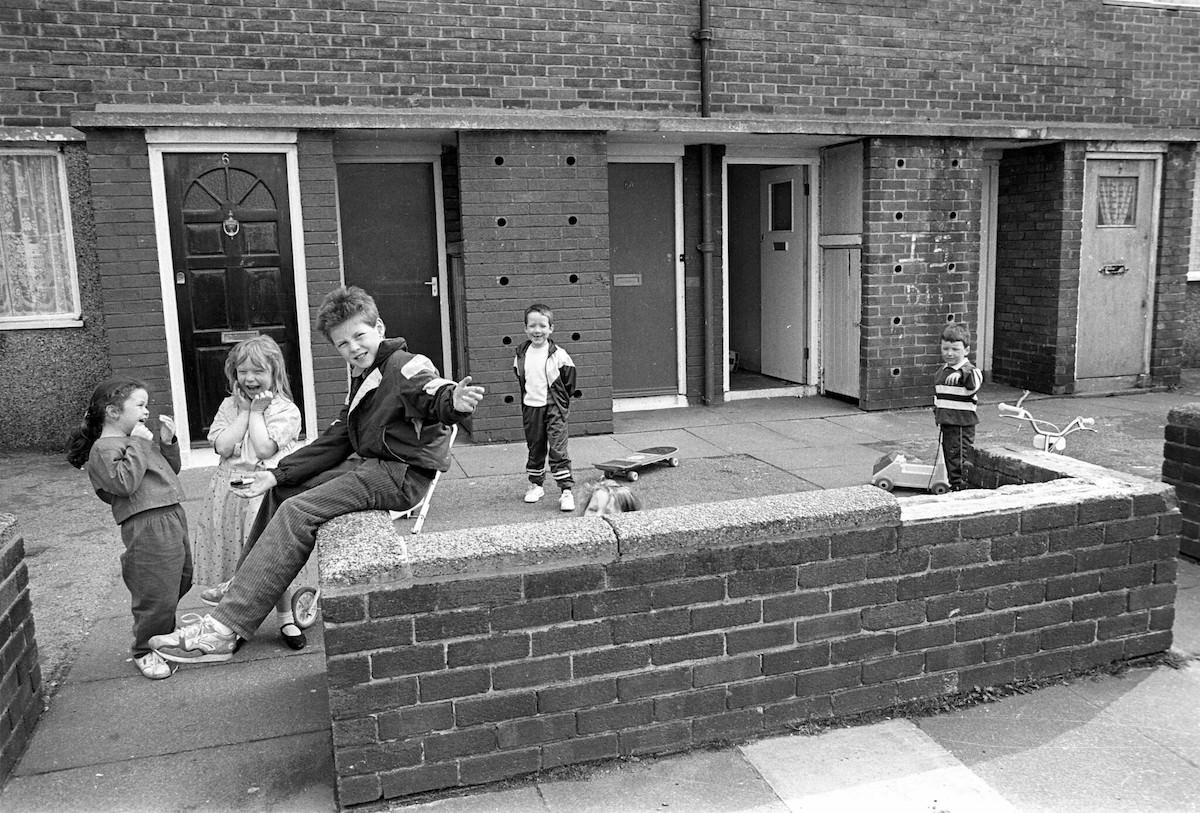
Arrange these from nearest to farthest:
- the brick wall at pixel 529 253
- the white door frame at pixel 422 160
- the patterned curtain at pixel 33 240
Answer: the patterned curtain at pixel 33 240 < the brick wall at pixel 529 253 < the white door frame at pixel 422 160

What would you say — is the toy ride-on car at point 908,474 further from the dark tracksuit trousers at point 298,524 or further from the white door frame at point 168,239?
the white door frame at point 168,239

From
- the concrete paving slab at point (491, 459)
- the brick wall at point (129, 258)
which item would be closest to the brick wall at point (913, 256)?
the concrete paving slab at point (491, 459)

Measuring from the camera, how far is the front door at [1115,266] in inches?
425

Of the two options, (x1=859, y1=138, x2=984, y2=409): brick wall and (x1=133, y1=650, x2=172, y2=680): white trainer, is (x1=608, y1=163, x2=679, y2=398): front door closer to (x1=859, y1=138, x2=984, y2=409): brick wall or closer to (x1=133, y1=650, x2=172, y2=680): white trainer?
(x1=859, y1=138, x2=984, y2=409): brick wall

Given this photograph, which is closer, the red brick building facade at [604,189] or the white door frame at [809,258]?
the red brick building facade at [604,189]

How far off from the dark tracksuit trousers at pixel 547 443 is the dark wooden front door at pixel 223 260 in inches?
104

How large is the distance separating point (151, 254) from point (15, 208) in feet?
5.10

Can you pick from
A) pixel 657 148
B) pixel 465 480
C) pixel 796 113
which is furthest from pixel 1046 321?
pixel 465 480

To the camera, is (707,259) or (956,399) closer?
(956,399)

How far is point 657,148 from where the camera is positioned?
10.1m

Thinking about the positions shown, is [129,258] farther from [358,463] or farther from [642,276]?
[642,276]

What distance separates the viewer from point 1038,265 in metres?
11.0

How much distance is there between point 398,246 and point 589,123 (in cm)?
232

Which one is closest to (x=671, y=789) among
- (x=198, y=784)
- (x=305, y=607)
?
(x=198, y=784)
